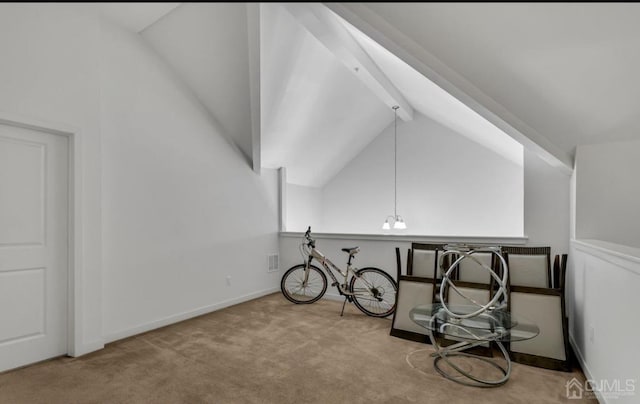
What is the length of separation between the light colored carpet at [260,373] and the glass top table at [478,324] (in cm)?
35

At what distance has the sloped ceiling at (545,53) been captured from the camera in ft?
5.72

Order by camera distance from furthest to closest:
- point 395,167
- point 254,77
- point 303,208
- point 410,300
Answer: point 303,208 → point 395,167 → point 254,77 → point 410,300

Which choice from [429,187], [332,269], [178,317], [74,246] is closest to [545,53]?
[332,269]

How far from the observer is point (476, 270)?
11.0 ft

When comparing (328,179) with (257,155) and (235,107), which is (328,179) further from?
(235,107)

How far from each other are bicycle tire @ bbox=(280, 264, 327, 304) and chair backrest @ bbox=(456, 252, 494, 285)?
1.93 metres

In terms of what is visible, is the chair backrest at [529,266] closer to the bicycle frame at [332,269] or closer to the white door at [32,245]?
the bicycle frame at [332,269]

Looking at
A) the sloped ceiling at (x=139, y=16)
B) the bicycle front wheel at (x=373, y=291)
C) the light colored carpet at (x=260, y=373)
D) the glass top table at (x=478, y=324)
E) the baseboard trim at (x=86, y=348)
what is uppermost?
the sloped ceiling at (x=139, y=16)

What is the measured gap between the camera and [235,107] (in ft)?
13.4

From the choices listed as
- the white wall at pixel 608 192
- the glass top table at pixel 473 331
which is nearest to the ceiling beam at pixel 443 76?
the white wall at pixel 608 192

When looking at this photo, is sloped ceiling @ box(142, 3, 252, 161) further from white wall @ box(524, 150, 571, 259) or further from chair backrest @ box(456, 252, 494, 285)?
white wall @ box(524, 150, 571, 259)

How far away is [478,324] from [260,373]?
5.59 feet

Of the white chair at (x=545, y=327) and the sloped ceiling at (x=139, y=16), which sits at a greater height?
the sloped ceiling at (x=139, y=16)

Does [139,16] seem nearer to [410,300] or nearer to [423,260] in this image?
[423,260]
